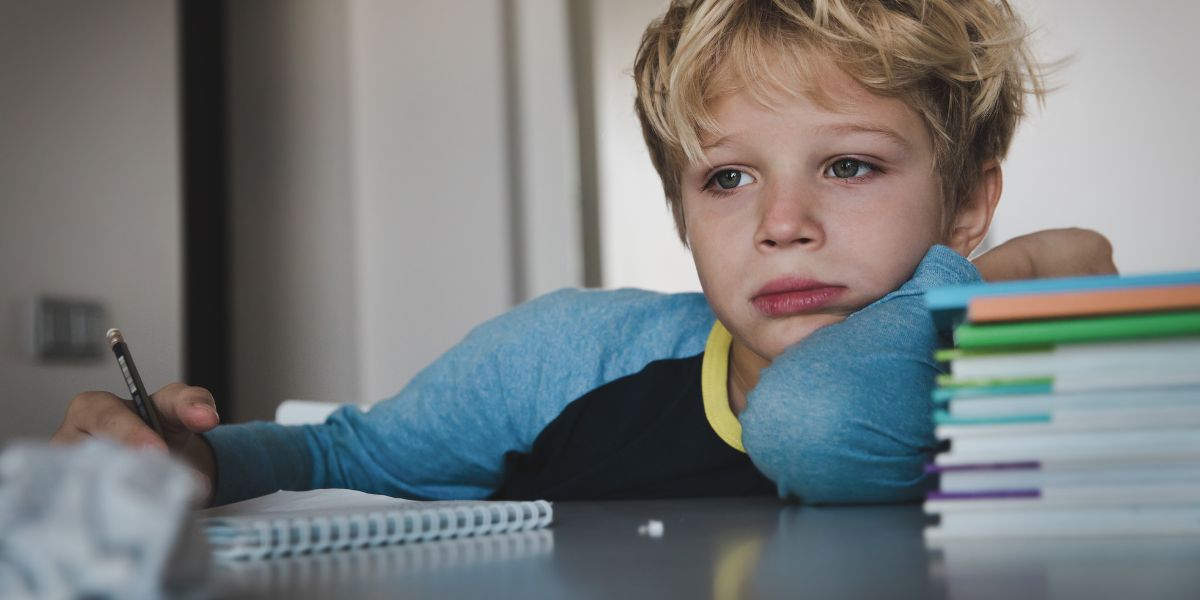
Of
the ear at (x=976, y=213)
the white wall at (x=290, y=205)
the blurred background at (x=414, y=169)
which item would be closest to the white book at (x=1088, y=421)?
the ear at (x=976, y=213)

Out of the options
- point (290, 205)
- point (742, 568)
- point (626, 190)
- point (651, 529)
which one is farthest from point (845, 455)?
point (626, 190)

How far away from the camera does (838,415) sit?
71cm

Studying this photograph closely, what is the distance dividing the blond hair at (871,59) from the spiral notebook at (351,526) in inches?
20.7

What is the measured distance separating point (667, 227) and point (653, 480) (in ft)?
6.81

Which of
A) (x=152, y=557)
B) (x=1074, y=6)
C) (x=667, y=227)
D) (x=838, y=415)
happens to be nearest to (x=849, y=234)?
(x=838, y=415)

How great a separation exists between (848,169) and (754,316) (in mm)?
158

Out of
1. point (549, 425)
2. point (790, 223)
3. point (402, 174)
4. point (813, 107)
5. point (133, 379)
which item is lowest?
point (549, 425)

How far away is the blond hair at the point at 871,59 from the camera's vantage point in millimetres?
984

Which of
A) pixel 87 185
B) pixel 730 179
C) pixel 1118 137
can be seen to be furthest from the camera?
pixel 1118 137

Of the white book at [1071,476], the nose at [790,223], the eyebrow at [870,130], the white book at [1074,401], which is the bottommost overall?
the white book at [1071,476]

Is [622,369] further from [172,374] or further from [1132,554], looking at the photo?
[172,374]

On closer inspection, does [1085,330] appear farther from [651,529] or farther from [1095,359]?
[651,529]

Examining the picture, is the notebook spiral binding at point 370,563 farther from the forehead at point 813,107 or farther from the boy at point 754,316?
the forehead at point 813,107

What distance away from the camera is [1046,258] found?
1060 mm
